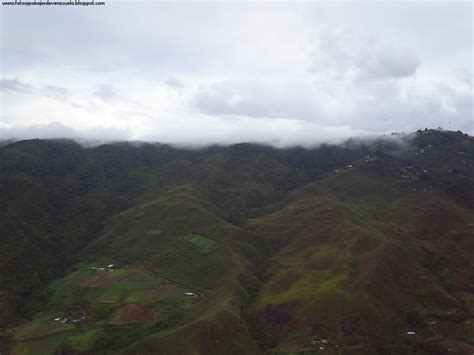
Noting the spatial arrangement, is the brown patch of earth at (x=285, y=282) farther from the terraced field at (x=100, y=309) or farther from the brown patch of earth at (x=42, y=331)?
the brown patch of earth at (x=42, y=331)

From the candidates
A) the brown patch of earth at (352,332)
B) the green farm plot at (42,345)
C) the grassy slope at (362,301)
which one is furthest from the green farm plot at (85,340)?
the brown patch of earth at (352,332)

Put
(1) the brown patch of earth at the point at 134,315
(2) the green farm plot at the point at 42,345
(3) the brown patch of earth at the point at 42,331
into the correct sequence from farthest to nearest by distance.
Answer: (1) the brown patch of earth at the point at 134,315 → (3) the brown patch of earth at the point at 42,331 → (2) the green farm plot at the point at 42,345

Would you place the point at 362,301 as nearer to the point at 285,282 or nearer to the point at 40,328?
the point at 285,282

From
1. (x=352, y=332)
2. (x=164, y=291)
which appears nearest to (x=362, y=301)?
(x=352, y=332)

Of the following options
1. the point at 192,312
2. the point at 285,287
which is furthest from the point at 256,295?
the point at 192,312

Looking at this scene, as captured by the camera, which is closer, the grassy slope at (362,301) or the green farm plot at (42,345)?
the green farm plot at (42,345)

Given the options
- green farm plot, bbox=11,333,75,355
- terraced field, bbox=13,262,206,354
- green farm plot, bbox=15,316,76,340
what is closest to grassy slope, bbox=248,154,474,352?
terraced field, bbox=13,262,206,354

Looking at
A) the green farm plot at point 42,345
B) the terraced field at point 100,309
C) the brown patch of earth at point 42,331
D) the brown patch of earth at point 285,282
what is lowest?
the green farm plot at point 42,345

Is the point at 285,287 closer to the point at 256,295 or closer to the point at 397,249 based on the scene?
the point at 256,295

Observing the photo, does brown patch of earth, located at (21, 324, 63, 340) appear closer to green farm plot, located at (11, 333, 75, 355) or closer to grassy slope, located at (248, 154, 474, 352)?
green farm plot, located at (11, 333, 75, 355)
